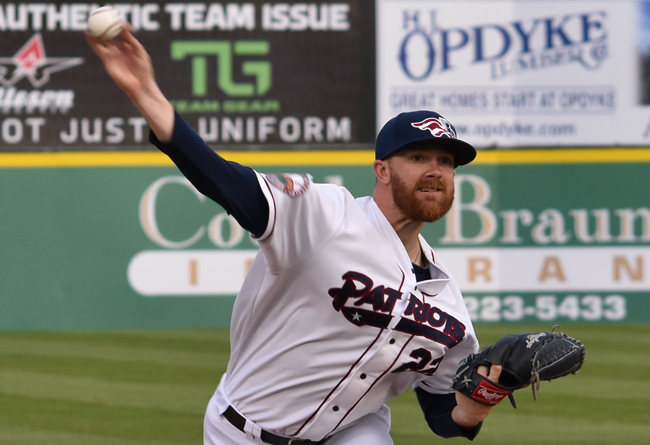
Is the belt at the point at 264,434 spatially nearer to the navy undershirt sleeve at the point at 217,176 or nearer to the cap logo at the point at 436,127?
the navy undershirt sleeve at the point at 217,176

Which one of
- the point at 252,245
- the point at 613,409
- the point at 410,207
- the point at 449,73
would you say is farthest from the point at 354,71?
the point at 410,207

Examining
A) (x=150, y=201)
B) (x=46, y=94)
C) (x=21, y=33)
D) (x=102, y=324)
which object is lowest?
(x=102, y=324)

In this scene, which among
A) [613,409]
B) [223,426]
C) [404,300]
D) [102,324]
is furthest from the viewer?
[102,324]

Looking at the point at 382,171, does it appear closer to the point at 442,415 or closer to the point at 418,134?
the point at 418,134

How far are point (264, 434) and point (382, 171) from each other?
3.08ft

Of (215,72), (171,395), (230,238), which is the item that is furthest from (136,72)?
(215,72)

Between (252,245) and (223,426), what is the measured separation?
20.3 feet

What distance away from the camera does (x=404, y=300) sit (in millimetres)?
2633

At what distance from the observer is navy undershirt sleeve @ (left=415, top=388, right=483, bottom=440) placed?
9.47 feet

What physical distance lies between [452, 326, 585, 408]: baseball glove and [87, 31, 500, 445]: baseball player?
4cm

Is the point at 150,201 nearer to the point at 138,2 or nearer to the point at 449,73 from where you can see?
the point at 138,2

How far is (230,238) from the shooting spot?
29.6 feet

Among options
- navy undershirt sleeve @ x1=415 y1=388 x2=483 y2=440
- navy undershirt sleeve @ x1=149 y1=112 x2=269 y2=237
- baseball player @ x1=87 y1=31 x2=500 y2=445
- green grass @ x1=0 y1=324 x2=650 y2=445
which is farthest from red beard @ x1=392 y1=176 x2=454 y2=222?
green grass @ x1=0 y1=324 x2=650 y2=445

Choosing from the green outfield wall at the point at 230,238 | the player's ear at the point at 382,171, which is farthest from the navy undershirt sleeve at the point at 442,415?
the green outfield wall at the point at 230,238
